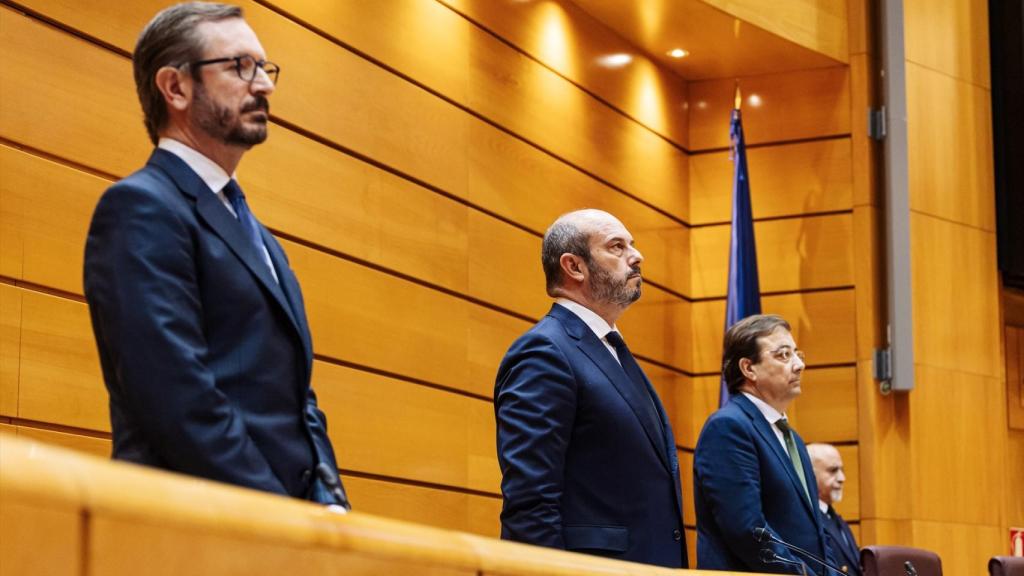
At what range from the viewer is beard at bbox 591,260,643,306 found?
316 centimetres

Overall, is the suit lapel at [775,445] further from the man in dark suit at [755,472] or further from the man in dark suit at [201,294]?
the man in dark suit at [201,294]

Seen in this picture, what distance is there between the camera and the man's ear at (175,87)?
6.73 ft

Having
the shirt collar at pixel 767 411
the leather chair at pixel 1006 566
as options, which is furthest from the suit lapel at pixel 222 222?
the leather chair at pixel 1006 566

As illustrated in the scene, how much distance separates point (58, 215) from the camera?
367 cm

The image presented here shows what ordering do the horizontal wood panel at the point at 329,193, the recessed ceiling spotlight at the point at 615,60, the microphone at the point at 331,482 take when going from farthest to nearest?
the recessed ceiling spotlight at the point at 615,60 < the horizontal wood panel at the point at 329,193 < the microphone at the point at 331,482

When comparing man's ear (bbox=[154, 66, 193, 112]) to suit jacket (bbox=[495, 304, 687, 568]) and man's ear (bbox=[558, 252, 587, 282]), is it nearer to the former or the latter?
suit jacket (bbox=[495, 304, 687, 568])

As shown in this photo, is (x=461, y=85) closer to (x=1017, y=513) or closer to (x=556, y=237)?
(x=556, y=237)

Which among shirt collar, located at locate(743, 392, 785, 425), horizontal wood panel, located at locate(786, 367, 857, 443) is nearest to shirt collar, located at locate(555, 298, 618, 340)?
shirt collar, located at locate(743, 392, 785, 425)

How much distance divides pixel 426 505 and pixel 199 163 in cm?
324

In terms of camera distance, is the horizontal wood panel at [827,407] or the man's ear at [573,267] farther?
the horizontal wood panel at [827,407]

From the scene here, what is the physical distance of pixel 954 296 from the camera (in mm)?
7164

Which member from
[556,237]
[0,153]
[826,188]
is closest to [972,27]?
[826,188]

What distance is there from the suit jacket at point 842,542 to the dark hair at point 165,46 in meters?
3.90

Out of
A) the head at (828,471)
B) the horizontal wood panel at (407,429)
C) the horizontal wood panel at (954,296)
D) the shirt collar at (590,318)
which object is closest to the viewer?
the shirt collar at (590,318)
